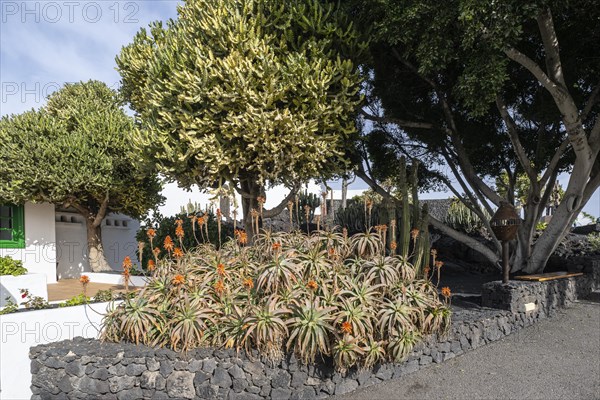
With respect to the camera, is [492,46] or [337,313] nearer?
[337,313]

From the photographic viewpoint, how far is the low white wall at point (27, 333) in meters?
5.21

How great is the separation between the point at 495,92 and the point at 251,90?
3796 millimetres

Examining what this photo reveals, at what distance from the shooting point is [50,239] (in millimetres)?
12266

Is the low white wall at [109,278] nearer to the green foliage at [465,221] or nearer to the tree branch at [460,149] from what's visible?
the tree branch at [460,149]

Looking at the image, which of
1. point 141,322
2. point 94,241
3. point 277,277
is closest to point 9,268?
point 94,241

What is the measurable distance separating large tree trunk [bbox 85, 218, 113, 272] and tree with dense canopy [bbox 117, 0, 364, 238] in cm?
612

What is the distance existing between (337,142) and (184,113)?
2709 millimetres

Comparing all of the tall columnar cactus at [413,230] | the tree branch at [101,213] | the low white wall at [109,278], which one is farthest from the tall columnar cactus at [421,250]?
the tree branch at [101,213]

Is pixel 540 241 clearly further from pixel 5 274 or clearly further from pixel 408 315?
pixel 5 274

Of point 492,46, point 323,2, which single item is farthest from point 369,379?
point 323,2

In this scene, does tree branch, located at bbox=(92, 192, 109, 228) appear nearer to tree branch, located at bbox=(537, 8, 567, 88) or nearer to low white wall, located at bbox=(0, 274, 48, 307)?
low white wall, located at bbox=(0, 274, 48, 307)

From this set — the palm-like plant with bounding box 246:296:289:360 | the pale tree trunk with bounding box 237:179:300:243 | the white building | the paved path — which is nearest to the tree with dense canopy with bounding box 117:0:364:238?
the pale tree trunk with bounding box 237:179:300:243

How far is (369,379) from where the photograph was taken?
508cm

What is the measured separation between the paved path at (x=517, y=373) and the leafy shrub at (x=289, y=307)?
45 cm
